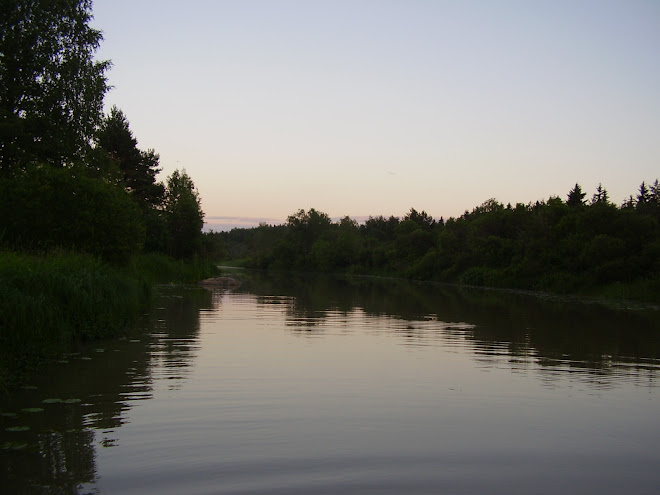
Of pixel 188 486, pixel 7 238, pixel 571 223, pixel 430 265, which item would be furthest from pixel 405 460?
pixel 430 265

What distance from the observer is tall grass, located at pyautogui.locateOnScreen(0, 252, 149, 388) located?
32.1ft

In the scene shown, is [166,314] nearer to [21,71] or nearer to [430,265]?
[21,71]

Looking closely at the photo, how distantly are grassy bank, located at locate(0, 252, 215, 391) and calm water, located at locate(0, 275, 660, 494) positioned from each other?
1.54 ft

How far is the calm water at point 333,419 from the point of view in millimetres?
6078

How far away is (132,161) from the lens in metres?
53.5

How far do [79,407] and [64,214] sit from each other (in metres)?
14.4

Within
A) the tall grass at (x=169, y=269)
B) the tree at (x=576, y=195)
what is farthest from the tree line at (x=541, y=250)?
the tall grass at (x=169, y=269)

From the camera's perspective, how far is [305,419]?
324 inches

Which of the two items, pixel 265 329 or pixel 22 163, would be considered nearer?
pixel 265 329

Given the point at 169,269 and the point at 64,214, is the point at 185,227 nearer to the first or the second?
the point at 169,269

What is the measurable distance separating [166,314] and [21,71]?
1546cm

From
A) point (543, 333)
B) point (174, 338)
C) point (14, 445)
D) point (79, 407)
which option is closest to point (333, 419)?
point (79, 407)

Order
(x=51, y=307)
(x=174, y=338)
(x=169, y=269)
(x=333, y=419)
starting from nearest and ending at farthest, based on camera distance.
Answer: (x=333, y=419), (x=51, y=307), (x=174, y=338), (x=169, y=269)

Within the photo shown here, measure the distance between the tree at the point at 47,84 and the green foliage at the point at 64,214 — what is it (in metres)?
6.49
